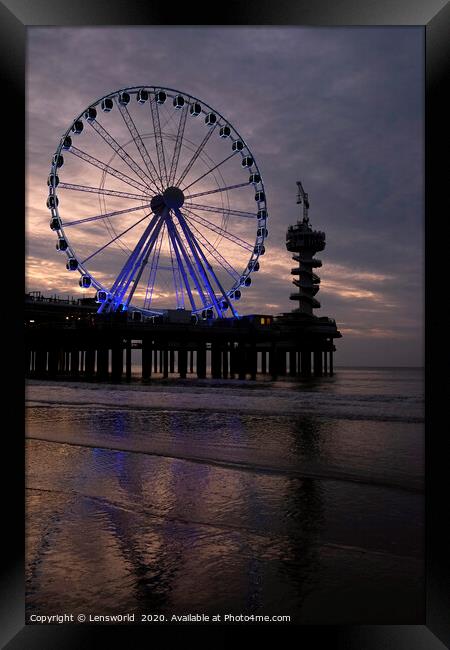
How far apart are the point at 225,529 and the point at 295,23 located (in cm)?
495

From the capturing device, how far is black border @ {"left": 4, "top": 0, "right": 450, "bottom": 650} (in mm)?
3678

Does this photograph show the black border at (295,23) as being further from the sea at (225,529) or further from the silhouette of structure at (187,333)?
the silhouette of structure at (187,333)

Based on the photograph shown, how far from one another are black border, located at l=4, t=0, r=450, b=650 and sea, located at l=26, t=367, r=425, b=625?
78 centimetres

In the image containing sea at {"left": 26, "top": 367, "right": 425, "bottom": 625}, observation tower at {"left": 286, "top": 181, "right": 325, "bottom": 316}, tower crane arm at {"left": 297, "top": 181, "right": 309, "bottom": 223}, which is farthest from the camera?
tower crane arm at {"left": 297, "top": 181, "right": 309, "bottom": 223}

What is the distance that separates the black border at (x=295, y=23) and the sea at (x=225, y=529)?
0.78 meters

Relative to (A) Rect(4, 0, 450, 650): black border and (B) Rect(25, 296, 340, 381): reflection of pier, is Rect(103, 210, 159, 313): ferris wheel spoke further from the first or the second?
(A) Rect(4, 0, 450, 650): black border

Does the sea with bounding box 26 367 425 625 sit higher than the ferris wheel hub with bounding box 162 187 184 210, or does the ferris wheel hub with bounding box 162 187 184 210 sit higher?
the ferris wheel hub with bounding box 162 187 184 210

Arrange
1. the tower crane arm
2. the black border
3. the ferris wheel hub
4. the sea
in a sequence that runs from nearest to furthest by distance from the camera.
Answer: the black border, the sea, the ferris wheel hub, the tower crane arm

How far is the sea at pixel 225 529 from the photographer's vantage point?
14.4 feet

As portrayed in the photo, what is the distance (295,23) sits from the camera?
12.9 ft

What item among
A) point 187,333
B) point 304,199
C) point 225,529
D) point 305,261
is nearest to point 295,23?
point 225,529

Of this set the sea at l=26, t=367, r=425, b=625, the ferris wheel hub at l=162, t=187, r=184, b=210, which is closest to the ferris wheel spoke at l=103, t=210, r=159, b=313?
the ferris wheel hub at l=162, t=187, r=184, b=210
